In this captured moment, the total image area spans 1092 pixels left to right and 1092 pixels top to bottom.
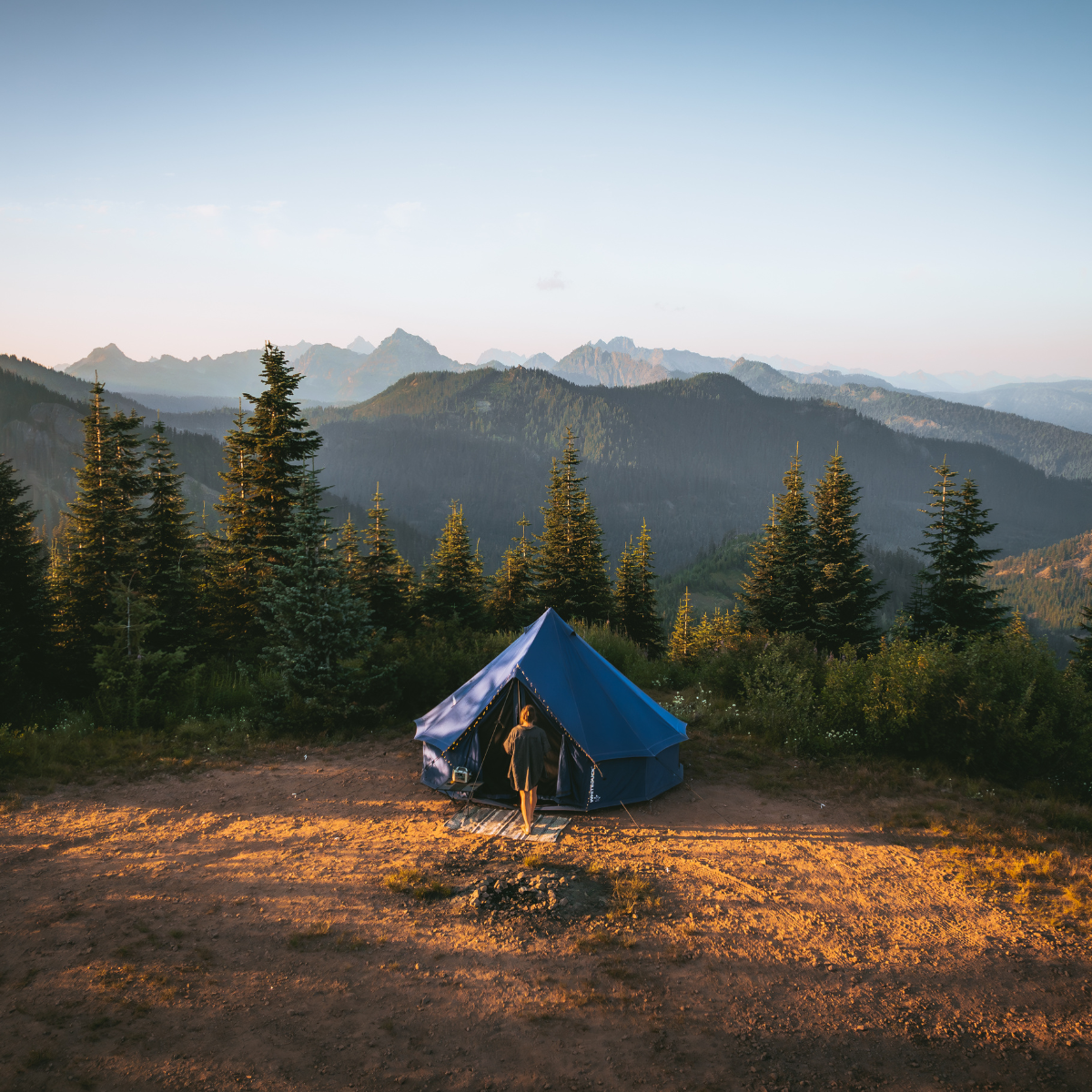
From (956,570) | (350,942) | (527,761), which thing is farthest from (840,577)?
(350,942)

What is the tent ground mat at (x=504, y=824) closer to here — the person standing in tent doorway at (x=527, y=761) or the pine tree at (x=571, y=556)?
the person standing in tent doorway at (x=527, y=761)

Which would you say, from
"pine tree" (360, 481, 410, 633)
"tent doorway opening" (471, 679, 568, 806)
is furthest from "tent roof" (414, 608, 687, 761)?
"pine tree" (360, 481, 410, 633)

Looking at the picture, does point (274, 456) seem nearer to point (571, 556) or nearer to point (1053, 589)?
point (571, 556)

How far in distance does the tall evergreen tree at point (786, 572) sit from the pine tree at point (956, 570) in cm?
454

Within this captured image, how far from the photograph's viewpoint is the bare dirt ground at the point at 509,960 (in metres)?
4.63

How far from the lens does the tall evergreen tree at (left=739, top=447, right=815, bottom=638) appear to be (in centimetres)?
2962

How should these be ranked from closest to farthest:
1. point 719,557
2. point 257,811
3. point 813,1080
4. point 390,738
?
point 813,1080
point 257,811
point 390,738
point 719,557

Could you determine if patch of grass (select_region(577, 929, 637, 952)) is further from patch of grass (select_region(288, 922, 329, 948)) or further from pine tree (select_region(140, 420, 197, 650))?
pine tree (select_region(140, 420, 197, 650))

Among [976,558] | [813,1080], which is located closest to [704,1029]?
[813,1080]

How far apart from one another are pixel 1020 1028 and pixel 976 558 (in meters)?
27.1

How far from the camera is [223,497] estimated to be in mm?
17203

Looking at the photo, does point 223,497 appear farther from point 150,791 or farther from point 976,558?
point 976,558

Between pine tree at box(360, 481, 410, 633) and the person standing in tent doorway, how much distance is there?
16967 mm

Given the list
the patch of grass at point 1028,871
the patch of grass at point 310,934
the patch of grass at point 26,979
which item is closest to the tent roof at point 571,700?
the patch of grass at point 310,934
